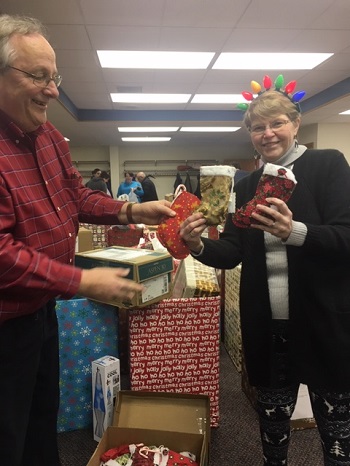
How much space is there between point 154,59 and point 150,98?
6.46ft

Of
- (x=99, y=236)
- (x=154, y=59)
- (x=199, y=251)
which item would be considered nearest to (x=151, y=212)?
(x=199, y=251)

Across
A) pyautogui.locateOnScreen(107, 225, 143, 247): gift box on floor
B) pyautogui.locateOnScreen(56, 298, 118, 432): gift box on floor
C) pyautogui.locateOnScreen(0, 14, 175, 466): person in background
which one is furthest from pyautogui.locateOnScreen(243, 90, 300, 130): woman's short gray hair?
pyautogui.locateOnScreen(107, 225, 143, 247): gift box on floor

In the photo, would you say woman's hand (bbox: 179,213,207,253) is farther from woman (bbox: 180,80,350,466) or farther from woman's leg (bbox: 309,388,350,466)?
woman's leg (bbox: 309,388,350,466)

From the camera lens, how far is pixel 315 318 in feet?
3.83

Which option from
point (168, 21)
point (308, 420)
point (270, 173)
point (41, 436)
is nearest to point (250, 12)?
point (168, 21)

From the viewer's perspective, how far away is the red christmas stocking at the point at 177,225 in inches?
52.3

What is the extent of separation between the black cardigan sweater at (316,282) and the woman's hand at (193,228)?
0.63 ft

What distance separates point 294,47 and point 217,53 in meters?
0.85

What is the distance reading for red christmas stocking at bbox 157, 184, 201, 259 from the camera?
133 cm

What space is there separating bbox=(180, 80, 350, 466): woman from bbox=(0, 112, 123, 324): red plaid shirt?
16.5 inches

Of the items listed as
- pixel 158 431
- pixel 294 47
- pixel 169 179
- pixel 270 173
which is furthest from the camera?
pixel 169 179

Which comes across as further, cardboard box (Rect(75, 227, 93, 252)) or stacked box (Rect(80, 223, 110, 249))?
stacked box (Rect(80, 223, 110, 249))

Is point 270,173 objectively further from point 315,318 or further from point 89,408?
point 89,408

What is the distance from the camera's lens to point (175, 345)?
6.33 feet
